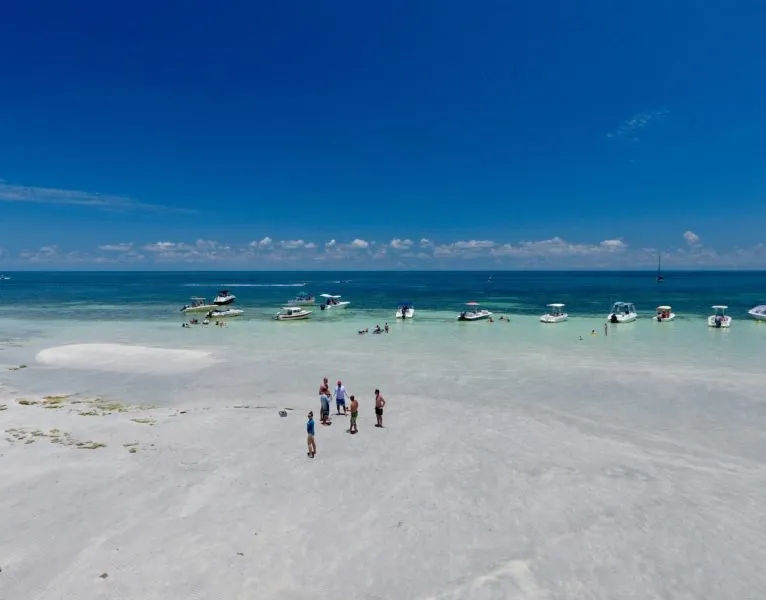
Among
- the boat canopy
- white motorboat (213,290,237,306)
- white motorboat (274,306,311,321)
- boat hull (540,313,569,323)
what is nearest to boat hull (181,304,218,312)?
white motorboat (213,290,237,306)

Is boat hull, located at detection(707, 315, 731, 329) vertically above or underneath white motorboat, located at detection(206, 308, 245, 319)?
underneath

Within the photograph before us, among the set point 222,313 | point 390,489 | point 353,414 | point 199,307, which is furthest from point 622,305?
point 390,489

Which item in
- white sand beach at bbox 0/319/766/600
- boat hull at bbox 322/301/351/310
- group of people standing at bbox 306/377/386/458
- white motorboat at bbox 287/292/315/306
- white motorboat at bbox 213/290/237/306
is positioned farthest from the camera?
white motorboat at bbox 287/292/315/306

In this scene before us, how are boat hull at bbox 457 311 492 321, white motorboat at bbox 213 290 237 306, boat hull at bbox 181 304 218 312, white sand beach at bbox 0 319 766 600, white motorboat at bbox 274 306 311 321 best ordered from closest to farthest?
white sand beach at bbox 0 319 766 600, boat hull at bbox 457 311 492 321, white motorboat at bbox 274 306 311 321, boat hull at bbox 181 304 218 312, white motorboat at bbox 213 290 237 306

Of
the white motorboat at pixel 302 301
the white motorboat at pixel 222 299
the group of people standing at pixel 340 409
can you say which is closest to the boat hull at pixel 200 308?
the white motorboat at pixel 222 299

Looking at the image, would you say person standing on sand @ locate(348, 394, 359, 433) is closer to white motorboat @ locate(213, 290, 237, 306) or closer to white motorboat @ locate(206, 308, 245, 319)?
white motorboat @ locate(206, 308, 245, 319)

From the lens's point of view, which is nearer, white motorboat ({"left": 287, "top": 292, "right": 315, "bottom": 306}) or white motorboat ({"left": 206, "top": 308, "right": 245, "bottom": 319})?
white motorboat ({"left": 206, "top": 308, "right": 245, "bottom": 319})

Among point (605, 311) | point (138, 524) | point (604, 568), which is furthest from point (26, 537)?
point (605, 311)

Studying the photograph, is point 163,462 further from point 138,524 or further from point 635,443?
point 635,443

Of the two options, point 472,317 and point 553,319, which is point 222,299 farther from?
point 553,319
